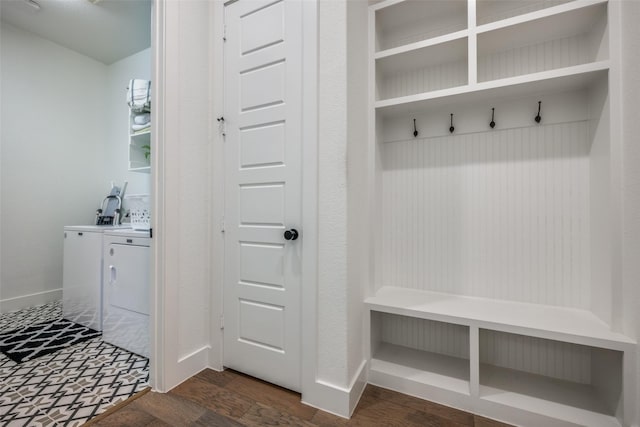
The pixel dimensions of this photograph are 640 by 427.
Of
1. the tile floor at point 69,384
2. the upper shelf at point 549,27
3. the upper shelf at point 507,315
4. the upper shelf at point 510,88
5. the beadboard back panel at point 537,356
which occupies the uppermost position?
the upper shelf at point 549,27

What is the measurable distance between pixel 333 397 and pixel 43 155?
382 cm

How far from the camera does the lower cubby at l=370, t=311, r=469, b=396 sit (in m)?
1.60

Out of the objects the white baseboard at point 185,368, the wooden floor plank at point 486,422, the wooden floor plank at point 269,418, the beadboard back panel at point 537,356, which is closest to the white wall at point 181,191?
the white baseboard at point 185,368

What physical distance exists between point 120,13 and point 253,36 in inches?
71.3

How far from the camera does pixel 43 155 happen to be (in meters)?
3.05

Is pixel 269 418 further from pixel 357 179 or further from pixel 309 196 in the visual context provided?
pixel 357 179

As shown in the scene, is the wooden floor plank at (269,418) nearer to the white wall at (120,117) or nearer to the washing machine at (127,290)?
the washing machine at (127,290)

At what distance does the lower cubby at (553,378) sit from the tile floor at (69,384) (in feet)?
6.73

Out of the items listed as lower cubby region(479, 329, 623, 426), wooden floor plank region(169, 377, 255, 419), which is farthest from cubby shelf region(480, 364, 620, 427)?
wooden floor plank region(169, 377, 255, 419)

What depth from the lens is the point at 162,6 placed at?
1595 mm

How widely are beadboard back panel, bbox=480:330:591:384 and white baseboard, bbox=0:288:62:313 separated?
166 inches

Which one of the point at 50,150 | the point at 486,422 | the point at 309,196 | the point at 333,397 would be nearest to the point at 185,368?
the point at 333,397

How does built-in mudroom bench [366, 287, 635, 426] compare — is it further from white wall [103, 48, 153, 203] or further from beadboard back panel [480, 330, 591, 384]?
white wall [103, 48, 153, 203]

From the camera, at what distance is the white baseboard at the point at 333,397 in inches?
55.6
